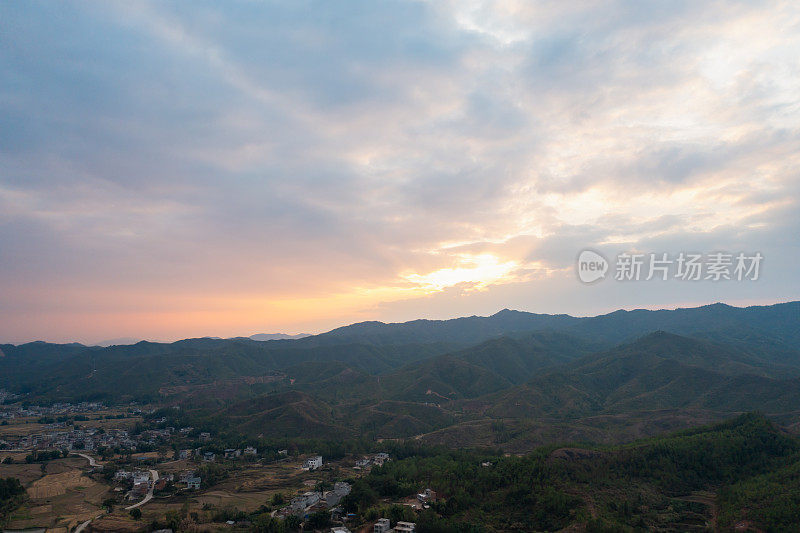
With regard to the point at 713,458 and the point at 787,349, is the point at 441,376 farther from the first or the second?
the point at 787,349

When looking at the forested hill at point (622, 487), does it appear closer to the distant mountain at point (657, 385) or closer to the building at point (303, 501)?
the building at point (303, 501)

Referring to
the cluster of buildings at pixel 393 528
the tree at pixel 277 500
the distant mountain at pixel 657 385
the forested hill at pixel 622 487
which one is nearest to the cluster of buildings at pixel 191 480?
the tree at pixel 277 500

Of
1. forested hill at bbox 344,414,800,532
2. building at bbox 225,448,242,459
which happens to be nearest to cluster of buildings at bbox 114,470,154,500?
building at bbox 225,448,242,459

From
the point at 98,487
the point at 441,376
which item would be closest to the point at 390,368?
the point at 441,376

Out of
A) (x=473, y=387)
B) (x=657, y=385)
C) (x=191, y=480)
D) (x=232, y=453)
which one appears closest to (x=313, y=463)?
(x=191, y=480)

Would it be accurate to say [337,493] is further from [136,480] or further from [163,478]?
[136,480]

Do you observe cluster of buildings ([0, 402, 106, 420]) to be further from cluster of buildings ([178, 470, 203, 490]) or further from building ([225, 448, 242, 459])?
cluster of buildings ([178, 470, 203, 490])
